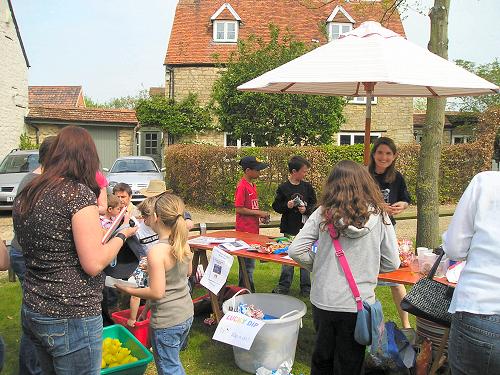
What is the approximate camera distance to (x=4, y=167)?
13305 mm

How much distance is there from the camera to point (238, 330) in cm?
371

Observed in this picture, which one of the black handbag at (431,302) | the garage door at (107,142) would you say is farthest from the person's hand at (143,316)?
the garage door at (107,142)

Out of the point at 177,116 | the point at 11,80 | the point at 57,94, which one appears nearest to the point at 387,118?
the point at 177,116

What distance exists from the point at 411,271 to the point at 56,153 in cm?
290

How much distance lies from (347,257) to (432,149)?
4.29 metres

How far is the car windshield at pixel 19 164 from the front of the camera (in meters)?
13.2

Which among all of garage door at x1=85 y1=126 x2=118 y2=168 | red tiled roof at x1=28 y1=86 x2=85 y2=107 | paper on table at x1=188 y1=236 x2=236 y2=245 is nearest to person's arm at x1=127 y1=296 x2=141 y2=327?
paper on table at x1=188 y1=236 x2=236 y2=245

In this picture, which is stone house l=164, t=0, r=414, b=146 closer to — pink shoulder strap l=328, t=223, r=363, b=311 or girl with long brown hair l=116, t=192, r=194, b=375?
girl with long brown hair l=116, t=192, r=194, b=375

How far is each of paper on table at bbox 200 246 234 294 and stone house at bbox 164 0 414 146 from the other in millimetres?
17250

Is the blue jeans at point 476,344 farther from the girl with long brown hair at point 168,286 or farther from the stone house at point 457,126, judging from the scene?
the stone house at point 457,126

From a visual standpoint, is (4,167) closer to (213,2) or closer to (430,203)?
(430,203)

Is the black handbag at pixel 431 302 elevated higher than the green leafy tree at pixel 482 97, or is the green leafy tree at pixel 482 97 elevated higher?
the green leafy tree at pixel 482 97

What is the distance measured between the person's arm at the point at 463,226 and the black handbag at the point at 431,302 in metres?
0.77

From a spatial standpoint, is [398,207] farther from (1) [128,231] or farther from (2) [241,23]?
(2) [241,23]
